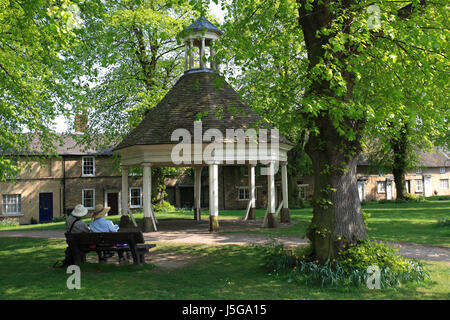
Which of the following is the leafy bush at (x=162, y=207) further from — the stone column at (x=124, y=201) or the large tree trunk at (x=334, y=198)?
the large tree trunk at (x=334, y=198)

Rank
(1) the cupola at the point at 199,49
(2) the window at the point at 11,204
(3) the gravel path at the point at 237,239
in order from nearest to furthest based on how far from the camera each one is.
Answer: (3) the gravel path at the point at 237,239 → (1) the cupola at the point at 199,49 → (2) the window at the point at 11,204

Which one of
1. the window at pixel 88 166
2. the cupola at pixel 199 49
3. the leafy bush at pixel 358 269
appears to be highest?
the cupola at pixel 199 49

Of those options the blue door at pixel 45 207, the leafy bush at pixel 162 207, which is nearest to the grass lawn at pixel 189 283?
the leafy bush at pixel 162 207

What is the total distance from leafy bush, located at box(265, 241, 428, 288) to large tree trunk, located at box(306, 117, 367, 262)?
271mm

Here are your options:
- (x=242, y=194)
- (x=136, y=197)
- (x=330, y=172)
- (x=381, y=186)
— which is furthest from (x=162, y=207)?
(x=381, y=186)

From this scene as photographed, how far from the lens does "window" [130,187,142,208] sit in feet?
128

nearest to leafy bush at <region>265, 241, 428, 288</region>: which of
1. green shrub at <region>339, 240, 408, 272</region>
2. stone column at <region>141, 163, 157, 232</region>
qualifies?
green shrub at <region>339, 240, 408, 272</region>

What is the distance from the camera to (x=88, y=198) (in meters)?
36.8

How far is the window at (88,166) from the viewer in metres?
36.8

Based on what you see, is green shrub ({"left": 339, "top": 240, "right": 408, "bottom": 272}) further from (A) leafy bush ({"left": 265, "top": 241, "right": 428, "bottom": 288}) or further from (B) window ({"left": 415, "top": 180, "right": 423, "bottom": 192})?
(B) window ({"left": 415, "top": 180, "right": 423, "bottom": 192})

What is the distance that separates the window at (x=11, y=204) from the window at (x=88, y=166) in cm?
593
